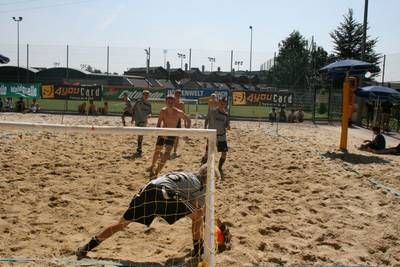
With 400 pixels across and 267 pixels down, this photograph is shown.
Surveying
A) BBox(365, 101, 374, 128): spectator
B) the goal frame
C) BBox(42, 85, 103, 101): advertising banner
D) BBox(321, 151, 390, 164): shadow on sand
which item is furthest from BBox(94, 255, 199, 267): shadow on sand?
BBox(42, 85, 103, 101): advertising banner

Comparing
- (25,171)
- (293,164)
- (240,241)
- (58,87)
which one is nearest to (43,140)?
(25,171)

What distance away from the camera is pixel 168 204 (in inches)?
183

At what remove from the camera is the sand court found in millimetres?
4973

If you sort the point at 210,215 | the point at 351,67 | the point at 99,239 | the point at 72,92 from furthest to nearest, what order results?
the point at 72,92 < the point at 351,67 < the point at 99,239 < the point at 210,215

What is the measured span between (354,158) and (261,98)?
1546 cm

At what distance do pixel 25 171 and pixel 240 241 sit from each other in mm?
4819

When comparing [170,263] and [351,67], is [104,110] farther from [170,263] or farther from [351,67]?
[170,263]

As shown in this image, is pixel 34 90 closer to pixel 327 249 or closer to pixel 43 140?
pixel 43 140

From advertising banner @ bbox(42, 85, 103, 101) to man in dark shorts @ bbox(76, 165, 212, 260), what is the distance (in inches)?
924

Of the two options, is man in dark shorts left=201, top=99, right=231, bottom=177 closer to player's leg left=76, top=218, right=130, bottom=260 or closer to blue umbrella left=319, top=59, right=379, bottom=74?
player's leg left=76, top=218, right=130, bottom=260

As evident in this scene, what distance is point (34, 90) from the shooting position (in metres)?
27.3

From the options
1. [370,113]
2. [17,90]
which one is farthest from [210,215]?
[17,90]

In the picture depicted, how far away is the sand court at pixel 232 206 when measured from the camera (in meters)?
4.97

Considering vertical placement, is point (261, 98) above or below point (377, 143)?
above
